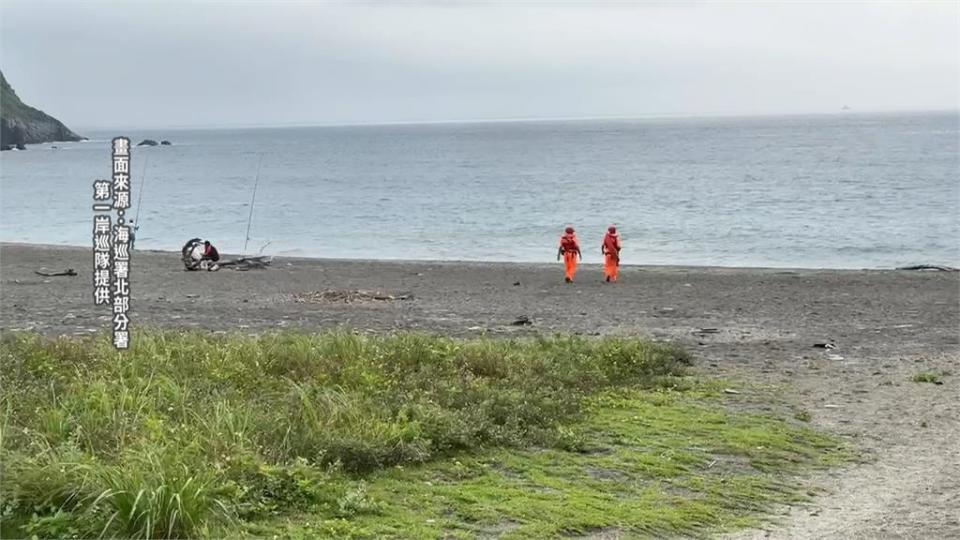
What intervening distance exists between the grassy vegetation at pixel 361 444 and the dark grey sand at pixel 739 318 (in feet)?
2.42

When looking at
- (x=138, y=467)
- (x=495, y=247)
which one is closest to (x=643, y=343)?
(x=138, y=467)

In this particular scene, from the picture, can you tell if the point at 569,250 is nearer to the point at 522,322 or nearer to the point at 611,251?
the point at 611,251

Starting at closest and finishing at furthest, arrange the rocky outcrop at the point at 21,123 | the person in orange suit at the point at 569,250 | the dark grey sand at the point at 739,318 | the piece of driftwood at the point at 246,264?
the dark grey sand at the point at 739,318 → the person in orange suit at the point at 569,250 → the piece of driftwood at the point at 246,264 → the rocky outcrop at the point at 21,123

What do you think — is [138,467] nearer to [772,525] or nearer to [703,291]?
[772,525]

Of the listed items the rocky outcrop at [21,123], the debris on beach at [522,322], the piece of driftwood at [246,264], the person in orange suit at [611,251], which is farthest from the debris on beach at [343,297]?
the rocky outcrop at [21,123]

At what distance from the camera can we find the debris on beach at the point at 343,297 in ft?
63.6

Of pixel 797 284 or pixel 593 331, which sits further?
pixel 797 284

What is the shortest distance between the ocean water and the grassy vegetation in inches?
744

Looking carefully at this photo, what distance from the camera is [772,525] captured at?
6480 millimetres

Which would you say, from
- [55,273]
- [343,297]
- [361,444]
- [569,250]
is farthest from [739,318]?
[55,273]

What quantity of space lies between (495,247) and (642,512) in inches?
1328

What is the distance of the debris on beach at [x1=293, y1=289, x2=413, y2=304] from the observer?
19.4 meters

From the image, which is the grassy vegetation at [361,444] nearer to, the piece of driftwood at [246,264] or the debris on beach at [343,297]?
the debris on beach at [343,297]

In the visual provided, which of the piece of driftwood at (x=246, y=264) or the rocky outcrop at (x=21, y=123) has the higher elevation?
the rocky outcrop at (x=21, y=123)
